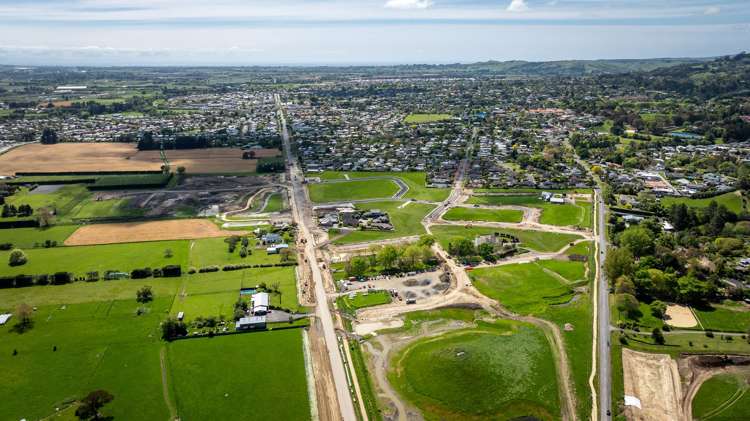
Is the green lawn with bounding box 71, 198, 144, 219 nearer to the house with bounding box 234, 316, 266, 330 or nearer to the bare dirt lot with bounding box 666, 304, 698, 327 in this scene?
the house with bounding box 234, 316, 266, 330

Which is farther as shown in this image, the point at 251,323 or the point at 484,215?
the point at 484,215

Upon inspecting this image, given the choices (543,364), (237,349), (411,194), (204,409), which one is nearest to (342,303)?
(237,349)

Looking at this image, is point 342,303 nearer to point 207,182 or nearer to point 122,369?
point 122,369

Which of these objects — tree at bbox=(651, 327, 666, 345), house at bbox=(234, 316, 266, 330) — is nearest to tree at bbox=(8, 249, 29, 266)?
house at bbox=(234, 316, 266, 330)

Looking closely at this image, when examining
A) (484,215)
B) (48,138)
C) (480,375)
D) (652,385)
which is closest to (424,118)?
(484,215)

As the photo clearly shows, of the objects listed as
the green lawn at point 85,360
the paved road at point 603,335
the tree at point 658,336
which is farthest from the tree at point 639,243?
the green lawn at point 85,360

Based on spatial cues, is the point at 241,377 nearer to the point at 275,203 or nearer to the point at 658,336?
the point at 658,336
